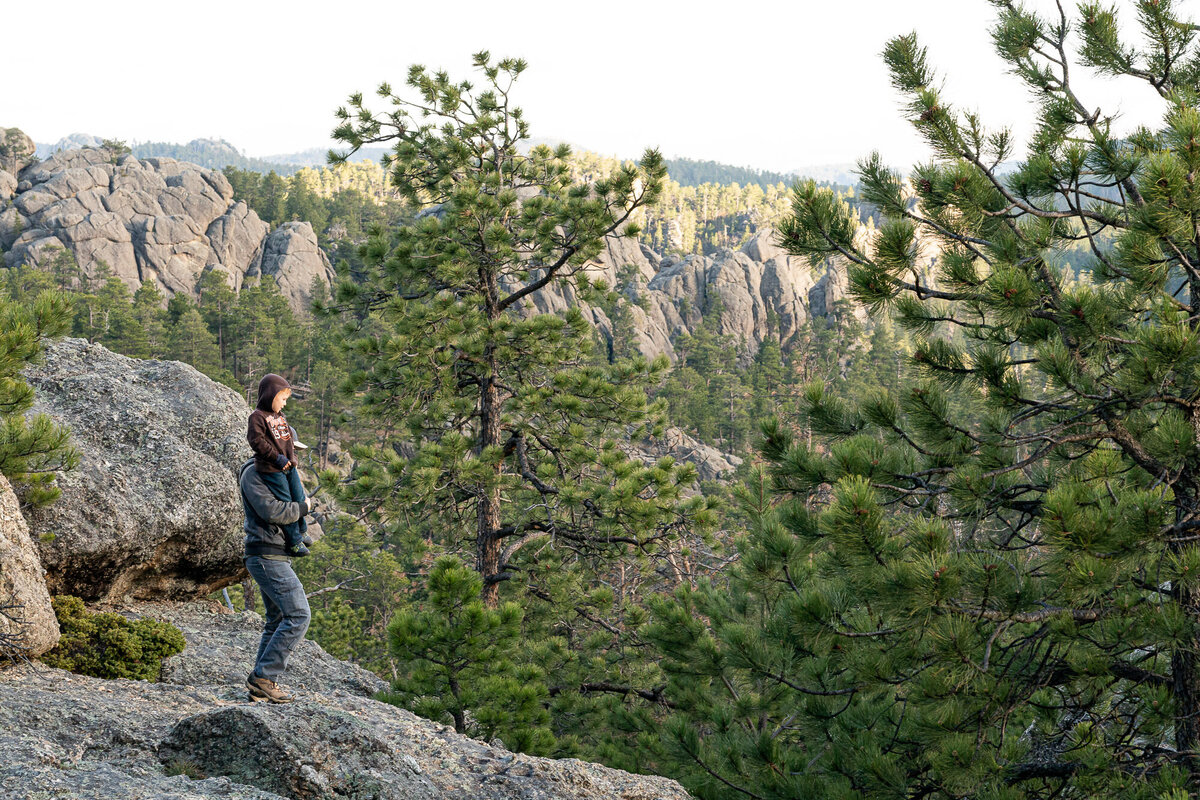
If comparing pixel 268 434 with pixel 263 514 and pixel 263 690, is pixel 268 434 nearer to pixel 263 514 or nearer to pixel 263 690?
pixel 263 514

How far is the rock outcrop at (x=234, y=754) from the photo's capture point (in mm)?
3490

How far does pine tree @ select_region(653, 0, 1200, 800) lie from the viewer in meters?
3.86

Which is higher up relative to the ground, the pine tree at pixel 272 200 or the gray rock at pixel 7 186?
the pine tree at pixel 272 200

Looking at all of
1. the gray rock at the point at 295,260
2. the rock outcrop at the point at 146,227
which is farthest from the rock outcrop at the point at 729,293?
the rock outcrop at the point at 146,227

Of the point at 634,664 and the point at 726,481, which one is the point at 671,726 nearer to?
the point at 634,664

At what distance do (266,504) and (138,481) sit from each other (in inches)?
131

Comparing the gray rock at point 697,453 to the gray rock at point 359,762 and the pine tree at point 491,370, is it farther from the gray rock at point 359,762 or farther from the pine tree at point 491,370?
the gray rock at point 359,762

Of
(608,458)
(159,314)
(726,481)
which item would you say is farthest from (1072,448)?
(159,314)

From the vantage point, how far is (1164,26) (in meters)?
4.95

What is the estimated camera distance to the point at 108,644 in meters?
5.79

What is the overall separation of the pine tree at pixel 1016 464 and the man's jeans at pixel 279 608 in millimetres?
2962

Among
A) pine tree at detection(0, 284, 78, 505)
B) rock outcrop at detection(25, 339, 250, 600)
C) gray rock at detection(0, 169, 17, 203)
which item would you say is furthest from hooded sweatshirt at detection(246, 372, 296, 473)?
gray rock at detection(0, 169, 17, 203)

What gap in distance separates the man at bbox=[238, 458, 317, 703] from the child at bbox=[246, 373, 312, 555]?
0.06m

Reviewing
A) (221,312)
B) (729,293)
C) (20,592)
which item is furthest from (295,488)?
(729,293)
